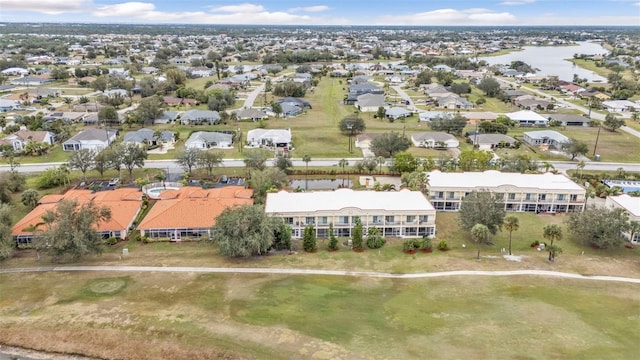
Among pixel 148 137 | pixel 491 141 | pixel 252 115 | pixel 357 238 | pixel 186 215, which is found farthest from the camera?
pixel 252 115

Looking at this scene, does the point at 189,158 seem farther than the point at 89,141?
No

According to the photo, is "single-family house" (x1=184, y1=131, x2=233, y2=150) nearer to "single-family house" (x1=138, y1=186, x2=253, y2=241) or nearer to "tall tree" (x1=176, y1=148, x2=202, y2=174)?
"tall tree" (x1=176, y1=148, x2=202, y2=174)

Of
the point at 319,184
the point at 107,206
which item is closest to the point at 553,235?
the point at 319,184

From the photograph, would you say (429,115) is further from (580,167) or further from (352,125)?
(580,167)

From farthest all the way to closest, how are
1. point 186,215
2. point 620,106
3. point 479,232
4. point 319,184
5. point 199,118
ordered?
1. point 620,106
2. point 199,118
3. point 319,184
4. point 186,215
5. point 479,232

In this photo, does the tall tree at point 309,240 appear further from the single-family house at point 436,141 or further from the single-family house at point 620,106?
the single-family house at point 620,106

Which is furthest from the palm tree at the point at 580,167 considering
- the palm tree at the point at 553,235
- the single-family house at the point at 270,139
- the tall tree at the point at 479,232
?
the single-family house at the point at 270,139

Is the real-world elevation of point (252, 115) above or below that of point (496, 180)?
above
